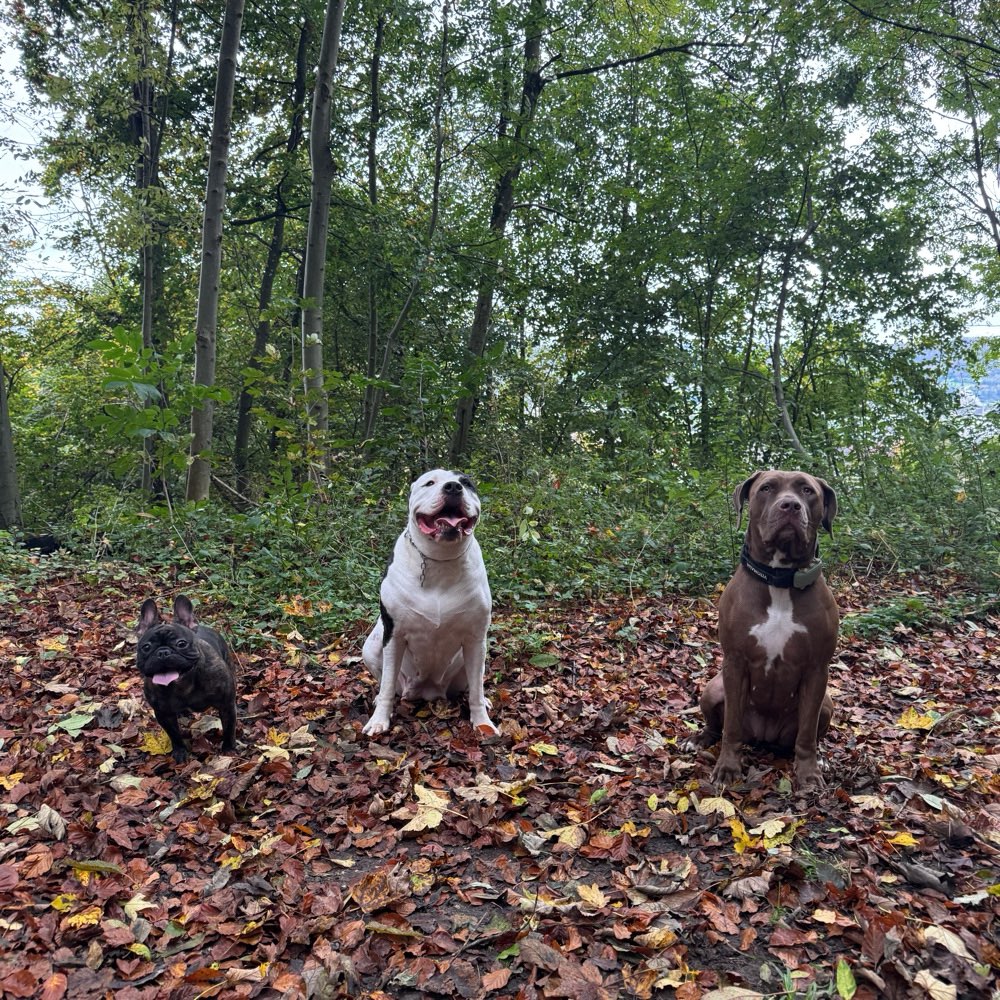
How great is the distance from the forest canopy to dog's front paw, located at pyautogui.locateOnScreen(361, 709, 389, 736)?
245 cm

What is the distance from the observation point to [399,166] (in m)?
15.7

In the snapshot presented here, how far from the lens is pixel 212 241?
331 inches

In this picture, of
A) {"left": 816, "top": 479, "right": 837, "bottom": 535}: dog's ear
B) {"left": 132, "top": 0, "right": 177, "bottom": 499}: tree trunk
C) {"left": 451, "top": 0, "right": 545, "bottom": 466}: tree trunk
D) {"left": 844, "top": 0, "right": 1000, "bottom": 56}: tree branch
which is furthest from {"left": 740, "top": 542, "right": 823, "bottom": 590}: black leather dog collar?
{"left": 451, "top": 0, "right": 545, "bottom": 466}: tree trunk

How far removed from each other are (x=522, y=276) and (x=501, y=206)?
1.55 metres

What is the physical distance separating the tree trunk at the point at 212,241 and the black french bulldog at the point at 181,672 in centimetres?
494

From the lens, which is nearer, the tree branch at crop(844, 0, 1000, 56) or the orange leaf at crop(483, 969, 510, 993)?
the orange leaf at crop(483, 969, 510, 993)

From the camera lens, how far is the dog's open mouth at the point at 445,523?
3816mm

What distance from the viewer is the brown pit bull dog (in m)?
3.18

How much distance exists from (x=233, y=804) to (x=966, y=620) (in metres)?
6.30

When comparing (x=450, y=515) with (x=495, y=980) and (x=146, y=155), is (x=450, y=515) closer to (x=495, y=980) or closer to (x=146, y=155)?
(x=495, y=980)

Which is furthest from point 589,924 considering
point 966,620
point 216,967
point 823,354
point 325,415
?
point 823,354

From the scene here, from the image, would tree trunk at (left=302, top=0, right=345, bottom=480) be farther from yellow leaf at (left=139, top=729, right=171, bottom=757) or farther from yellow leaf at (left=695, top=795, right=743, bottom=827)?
yellow leaf at (left=695, top=795, right=743, bottom=827)

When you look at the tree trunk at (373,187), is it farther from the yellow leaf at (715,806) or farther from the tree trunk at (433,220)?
the yellow leaf at (715,806)

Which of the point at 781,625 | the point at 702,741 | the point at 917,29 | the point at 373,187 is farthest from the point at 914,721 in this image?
the point at 373,187
